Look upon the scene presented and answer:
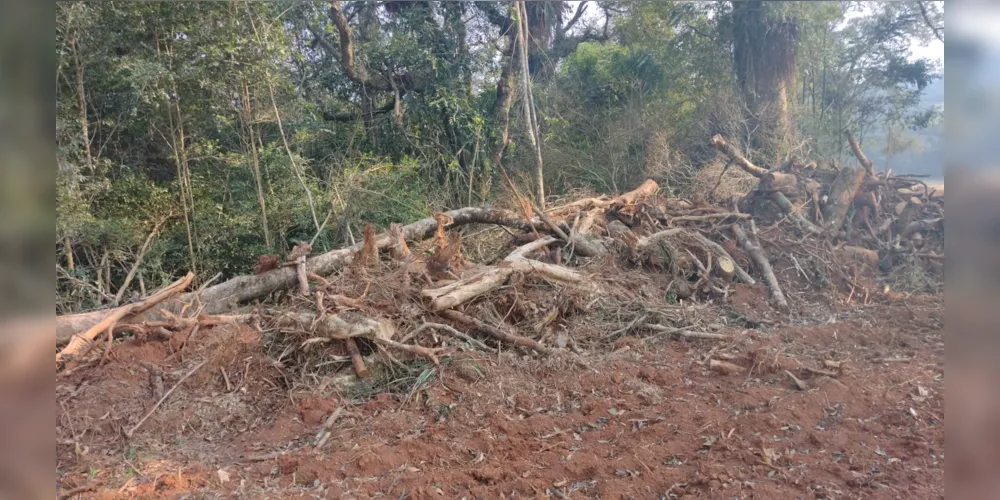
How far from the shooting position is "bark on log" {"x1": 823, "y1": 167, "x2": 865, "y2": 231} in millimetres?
7438

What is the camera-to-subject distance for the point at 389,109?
11773mm

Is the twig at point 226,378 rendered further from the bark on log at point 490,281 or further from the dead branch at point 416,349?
the bark on log at point 490,281

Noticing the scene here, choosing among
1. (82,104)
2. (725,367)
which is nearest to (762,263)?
(725,367)

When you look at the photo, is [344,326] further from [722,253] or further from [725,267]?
[722,253]

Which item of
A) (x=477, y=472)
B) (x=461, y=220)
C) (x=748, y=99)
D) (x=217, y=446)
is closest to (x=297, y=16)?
(x=461, y=220)

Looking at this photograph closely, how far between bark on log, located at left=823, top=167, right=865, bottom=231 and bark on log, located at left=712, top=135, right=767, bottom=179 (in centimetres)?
92

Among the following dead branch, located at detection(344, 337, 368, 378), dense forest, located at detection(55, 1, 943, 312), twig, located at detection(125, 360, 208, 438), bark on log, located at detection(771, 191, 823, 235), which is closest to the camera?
twig, located at detection(125, 360, 208, 438)

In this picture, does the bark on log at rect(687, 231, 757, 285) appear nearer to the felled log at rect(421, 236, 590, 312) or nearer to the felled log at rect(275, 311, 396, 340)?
the felled log at rect(421, 236, 590, 312)

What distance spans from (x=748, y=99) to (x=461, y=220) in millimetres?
3624

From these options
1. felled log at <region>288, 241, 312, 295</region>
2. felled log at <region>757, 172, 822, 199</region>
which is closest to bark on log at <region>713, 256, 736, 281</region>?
felled log at <region>757, 172, 822, 199</region>

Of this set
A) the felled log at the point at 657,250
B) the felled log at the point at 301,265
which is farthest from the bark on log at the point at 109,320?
the felled log at the point at 657,250

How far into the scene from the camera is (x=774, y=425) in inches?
127
